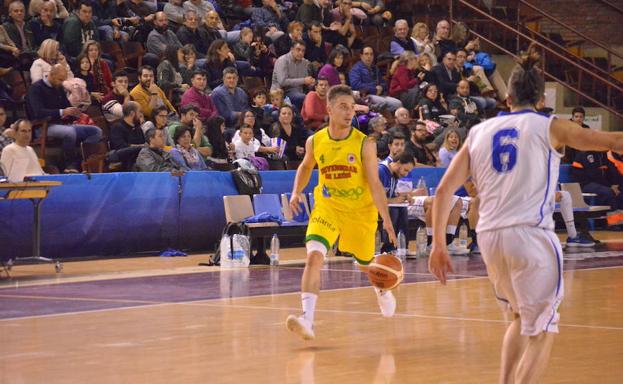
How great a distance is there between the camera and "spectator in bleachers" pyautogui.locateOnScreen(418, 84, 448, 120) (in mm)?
21828

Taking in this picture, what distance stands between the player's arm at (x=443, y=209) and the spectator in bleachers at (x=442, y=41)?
18278 mm

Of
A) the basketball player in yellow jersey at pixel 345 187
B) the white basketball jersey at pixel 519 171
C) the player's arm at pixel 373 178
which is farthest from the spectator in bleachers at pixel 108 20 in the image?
the white basketball jersey at pixel 519 171

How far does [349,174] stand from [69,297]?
395cm

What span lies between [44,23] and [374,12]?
8.52m

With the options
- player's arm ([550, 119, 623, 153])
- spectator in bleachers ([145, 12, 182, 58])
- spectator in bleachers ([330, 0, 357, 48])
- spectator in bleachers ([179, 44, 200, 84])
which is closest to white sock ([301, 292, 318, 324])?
player's arm ([550, 119, 623, 153])

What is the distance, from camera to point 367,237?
387 inches

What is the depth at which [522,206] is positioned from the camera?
19.5 feet

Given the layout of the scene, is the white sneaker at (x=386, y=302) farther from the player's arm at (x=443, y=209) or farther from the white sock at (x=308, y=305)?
the player's arm at (x=443, y=209)

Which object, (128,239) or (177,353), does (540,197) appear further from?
(128,239)

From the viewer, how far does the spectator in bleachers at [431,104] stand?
21.8 meters

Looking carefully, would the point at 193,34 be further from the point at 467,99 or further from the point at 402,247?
the point at 402,247

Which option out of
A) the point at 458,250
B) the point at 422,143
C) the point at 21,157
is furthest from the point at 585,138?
the point at 422,143

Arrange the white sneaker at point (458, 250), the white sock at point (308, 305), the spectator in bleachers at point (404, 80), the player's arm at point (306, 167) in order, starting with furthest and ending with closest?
the spectator in bleachers at point (404, 80)
the white sneaker at point (458, 250)
the player's arm at point (306, 167)
the white sock at point (308, 305)

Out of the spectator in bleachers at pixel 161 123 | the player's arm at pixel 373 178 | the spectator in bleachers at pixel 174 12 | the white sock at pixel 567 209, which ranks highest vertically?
the spectator in bleachers at pixel 174 12
